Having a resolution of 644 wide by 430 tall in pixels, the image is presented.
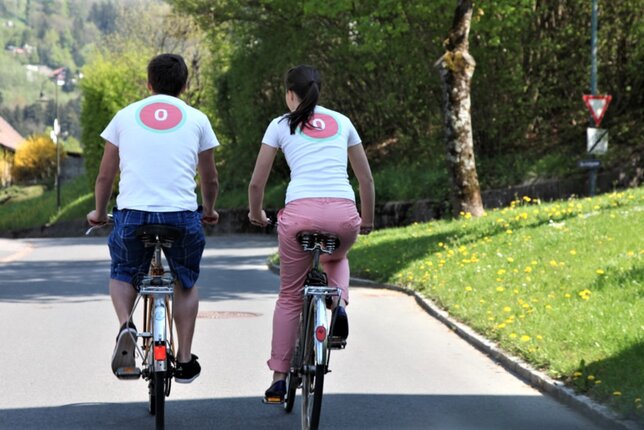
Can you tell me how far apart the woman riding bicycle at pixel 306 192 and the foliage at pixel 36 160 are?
88659mm

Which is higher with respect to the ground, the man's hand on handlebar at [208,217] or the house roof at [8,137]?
the man's hand on handlebar at [208,217]

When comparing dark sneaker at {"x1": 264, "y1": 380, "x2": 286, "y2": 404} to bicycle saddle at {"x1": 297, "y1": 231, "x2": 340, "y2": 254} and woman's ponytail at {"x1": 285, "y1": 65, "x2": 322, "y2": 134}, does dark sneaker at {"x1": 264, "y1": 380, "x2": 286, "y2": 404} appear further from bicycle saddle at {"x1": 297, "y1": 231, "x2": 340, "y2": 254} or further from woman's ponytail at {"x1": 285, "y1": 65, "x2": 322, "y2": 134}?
woman's ponytail at {"x1": 285, "y1": 65, "x2": 322, "y2": 134}

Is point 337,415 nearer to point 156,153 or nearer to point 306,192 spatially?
point 306,192

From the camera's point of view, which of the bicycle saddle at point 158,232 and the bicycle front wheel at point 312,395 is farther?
the bicycle saddle at point 158,232

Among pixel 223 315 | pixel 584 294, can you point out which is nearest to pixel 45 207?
pixel 223 315

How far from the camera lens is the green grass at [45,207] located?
2687 inches

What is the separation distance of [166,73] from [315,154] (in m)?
0.89

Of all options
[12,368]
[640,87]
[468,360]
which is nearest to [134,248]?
[12,368]

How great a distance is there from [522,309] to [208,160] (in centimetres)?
556

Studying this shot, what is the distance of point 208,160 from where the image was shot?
7121 mm

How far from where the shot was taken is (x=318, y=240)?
6.95 m

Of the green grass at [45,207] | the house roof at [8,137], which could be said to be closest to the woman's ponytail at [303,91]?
the green grass at [45,207]

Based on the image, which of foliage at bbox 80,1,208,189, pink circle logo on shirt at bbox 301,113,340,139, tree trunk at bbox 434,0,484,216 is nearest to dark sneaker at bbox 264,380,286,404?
pink circle logo on shirt at bbox 301,113,340,139

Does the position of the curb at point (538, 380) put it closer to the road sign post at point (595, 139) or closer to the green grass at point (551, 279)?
the green grass at point (551, 279)
